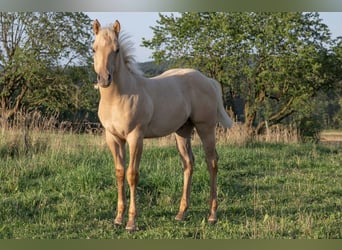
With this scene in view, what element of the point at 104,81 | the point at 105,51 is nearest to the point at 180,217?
the point at 104,81

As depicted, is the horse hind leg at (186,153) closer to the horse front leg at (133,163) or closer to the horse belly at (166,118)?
the horse belly at (166,118)

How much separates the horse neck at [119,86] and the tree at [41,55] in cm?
1625

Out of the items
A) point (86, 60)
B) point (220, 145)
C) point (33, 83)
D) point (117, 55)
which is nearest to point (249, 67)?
point (86, 60)

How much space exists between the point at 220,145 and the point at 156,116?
730 centimetres

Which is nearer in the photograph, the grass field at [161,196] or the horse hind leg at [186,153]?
the grass field at [161,196]

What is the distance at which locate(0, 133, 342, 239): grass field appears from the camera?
4.07 meters

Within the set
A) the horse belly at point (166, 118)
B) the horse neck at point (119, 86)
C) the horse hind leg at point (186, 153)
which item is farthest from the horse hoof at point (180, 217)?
the horse neck at point (119, 86)

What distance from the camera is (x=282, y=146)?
11602 mm

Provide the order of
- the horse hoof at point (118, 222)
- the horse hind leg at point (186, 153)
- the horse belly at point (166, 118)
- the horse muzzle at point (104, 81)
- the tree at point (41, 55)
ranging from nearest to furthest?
the horse muzzle at point (104, 81) → the horse hoof at point (118, 222) → the horse belly at point (166, 118) → the horse hind leg at point (186, 153) → the tree at point (41, 55)

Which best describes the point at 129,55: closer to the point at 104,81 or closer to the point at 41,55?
the point at 104,81

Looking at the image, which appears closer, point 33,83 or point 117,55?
point 117,55

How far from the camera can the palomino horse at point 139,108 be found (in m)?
3.96

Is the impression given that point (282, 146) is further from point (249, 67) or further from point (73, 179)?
point (249, 67)

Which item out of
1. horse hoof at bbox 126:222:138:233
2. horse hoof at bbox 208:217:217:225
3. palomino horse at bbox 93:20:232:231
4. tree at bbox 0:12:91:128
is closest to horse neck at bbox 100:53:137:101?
palomino horse at bbox 93:20:232:231
